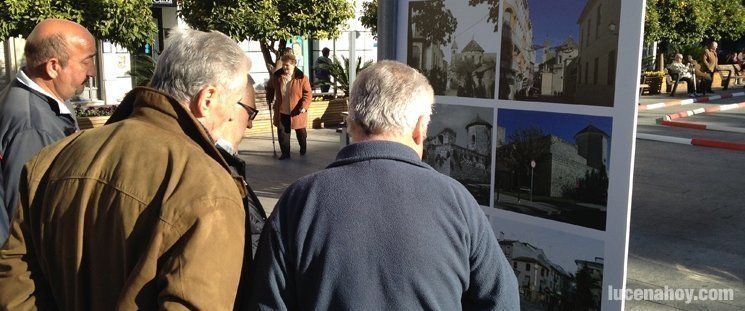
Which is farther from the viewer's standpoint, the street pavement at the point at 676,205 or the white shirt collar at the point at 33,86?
the street pavement at the point at 676,205

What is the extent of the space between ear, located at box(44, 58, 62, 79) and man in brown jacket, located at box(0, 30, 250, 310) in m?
1.32

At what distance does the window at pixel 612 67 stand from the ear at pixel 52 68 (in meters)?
2.29

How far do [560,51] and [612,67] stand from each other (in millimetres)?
267

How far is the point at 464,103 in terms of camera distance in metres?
3.30

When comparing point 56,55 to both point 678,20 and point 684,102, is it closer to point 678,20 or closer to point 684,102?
point 684,102

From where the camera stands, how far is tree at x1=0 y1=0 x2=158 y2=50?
400 inches

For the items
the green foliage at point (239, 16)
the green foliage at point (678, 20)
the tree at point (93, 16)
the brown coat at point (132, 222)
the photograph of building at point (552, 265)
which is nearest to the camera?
the brown coat at point (132, 222)

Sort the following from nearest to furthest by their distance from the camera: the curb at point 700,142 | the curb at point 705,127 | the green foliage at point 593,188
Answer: the green foliage at point 593,188 < the curb at point 700,142 < the curb at point 705,127

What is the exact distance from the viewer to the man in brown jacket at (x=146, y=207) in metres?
1.61

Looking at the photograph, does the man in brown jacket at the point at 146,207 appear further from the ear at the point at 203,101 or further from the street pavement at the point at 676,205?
the street pavement at the point at 676,205

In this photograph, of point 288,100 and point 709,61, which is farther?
point 709,61

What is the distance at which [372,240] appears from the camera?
5.67 feet

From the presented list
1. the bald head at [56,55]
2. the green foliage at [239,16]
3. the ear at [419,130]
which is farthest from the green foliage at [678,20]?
the ear at [419,130]

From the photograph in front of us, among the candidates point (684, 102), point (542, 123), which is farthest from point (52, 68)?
point (684, 102)
